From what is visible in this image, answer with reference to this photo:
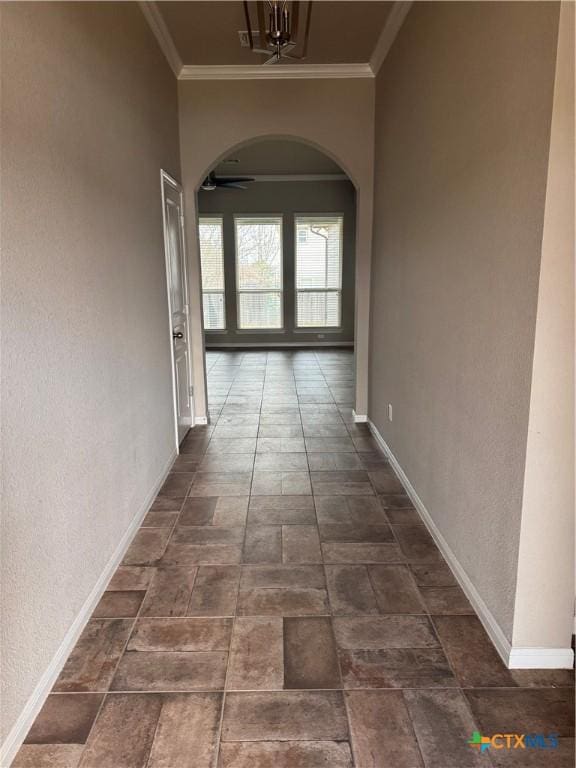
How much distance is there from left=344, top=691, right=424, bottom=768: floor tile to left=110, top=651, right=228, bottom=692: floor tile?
18.4 inches

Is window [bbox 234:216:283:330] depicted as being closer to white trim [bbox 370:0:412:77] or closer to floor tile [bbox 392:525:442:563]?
white trim [bbox 370:0:412:77]

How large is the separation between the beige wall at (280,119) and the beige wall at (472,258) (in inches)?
32.1

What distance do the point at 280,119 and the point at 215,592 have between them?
3746mm

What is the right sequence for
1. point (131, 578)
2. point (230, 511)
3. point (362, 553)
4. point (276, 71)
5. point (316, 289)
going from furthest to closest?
point (316, 289) → point (276, 71) → point (230, 511) → point (362, 553) → point (131, 578)

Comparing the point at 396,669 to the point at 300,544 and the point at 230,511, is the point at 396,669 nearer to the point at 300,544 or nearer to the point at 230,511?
the point at 300,544

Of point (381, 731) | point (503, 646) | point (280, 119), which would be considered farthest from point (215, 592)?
point (280, 119)

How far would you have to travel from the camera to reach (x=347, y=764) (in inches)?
56.7

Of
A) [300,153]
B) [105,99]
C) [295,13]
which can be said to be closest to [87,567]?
[105,99]

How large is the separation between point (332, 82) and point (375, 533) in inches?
143

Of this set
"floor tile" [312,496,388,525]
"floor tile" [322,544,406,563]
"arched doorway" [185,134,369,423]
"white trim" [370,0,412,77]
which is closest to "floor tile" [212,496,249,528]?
"floor tile" [312,496,388,525]

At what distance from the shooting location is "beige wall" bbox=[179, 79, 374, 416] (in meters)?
4.18

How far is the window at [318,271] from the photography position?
9359 mm

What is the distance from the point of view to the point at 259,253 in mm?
9477

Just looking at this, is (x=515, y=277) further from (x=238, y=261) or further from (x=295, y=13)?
(x=238, y=261)
